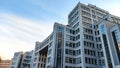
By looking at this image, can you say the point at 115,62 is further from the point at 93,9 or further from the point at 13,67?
the point at 13,67

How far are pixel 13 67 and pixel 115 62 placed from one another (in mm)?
98367

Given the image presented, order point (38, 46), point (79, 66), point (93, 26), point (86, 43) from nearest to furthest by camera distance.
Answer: point (79, 66) → point (86, 43) → point (93, 26) → point (38, 46)

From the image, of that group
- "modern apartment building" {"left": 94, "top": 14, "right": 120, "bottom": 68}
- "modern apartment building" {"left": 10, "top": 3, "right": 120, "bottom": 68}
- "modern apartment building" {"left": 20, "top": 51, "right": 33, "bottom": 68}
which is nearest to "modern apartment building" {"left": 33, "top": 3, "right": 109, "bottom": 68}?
"modern apartment building" {"left": 10, "top": 3, "right": 120, "bottom": 68}

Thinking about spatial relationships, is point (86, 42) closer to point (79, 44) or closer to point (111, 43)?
point (79, 44)

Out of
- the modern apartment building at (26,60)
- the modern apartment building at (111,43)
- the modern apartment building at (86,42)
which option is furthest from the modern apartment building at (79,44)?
the modern apartment building at (26,60)

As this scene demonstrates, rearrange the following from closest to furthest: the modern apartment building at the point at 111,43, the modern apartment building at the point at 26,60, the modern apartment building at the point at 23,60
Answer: the modern apartment building at the point at 111,43
the modern apartment building at the point at 23,60
the modern apartment building at the point at 26,60

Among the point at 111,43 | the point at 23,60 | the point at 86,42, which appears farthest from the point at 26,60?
the point at 111,43

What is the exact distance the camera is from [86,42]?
6394 cm

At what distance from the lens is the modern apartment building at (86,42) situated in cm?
5047

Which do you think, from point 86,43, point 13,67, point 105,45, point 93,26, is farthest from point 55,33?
point 13,67

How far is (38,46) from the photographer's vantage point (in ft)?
328

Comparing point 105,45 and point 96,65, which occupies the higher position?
point 105,45

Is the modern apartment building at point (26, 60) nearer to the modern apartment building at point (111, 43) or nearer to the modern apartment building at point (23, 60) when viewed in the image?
the modern apartment building at point (23, 60)

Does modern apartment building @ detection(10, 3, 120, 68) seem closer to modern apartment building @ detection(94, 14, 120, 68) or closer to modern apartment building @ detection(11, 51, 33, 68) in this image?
modern apartment building @ detection(94, 14, 120, 68)
